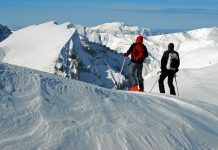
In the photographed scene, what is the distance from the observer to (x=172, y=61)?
56.2 ft

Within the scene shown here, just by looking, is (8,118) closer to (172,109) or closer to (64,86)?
(64,86)

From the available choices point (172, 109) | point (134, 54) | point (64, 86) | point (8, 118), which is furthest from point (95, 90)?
point (134, 54)

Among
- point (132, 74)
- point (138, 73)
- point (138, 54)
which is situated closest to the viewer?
point (138, 54)

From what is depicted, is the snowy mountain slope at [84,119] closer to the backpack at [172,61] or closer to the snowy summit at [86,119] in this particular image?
the snowy summit at [86,119]

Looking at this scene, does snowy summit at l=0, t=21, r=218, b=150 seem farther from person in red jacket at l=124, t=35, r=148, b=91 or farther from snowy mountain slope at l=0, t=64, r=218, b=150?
person in red jacket at l=124, t=35, r=148, b=91

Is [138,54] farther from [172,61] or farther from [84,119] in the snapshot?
[84,119]

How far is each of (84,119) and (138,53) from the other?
7.48 m

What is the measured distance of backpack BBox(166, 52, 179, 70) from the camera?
56.0ft

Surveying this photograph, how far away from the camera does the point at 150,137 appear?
1002 centimetres

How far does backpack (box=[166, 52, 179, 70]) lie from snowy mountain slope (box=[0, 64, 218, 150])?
493cm

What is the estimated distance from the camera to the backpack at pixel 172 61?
56.0ft

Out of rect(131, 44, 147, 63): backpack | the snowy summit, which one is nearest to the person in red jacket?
rect(131, 44, 147, 63): backpack

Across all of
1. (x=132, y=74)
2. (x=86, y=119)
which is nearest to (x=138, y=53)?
(x=132, y=74)

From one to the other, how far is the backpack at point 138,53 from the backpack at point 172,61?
0.86 meters
